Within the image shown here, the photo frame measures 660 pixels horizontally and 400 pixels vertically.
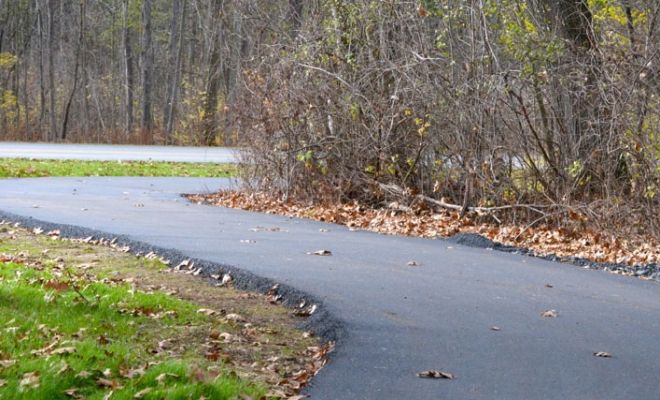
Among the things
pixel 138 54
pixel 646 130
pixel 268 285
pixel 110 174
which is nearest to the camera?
pixel 268 285

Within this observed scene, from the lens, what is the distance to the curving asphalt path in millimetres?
6418

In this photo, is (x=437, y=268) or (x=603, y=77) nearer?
(x=437, y=268)

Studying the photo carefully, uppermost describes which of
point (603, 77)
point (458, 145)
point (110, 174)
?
point (603, 77)

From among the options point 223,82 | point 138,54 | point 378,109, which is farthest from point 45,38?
point 378,109

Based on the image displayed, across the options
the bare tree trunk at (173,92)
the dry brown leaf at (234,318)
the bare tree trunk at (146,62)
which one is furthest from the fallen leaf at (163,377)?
the bare tree trunk at (146,62)

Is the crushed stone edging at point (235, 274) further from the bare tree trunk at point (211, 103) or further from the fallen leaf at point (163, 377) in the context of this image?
the bare tree trunk at point (211, 103)

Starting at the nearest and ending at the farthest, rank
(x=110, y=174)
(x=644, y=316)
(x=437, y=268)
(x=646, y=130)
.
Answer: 1. (x=644, y=316)
2. (x=437, y=268)
3. (x=646, y=130)
4. (x=110, y=174)

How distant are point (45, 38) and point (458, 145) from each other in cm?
3969

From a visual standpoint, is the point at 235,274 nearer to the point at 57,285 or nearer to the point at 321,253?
the point at 321,253

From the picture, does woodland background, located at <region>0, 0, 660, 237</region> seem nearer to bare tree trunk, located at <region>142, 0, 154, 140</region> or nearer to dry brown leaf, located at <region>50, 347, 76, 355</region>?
dry brown leaf, located at <region>50, 347, 76, 355</region>

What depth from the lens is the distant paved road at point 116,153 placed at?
3172cm

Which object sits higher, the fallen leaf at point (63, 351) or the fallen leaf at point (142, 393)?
the fallen leaf at point (63, 351)

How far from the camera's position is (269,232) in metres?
14.4

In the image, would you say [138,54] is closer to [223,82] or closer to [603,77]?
[223,82]
